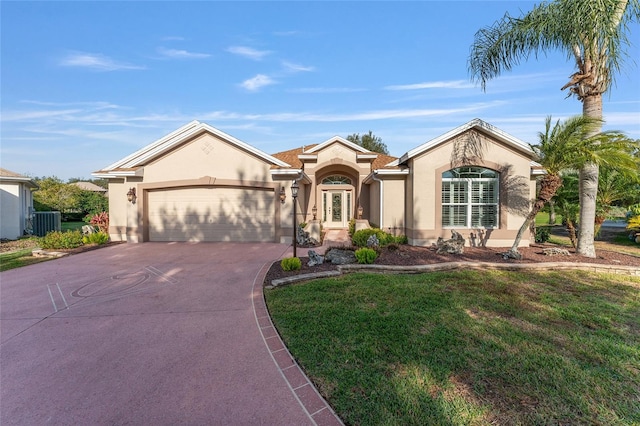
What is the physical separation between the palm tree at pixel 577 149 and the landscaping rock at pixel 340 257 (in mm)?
5156

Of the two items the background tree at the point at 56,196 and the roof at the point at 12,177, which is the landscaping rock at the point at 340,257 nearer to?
the roof at the point at 12,177

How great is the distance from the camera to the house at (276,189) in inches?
443

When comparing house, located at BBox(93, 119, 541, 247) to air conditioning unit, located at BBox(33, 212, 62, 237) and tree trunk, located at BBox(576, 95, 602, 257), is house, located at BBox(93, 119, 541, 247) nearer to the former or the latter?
tree trunk, located at BBox(576, 95, 602, 257)

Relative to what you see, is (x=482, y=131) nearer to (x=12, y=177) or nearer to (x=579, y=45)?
(x=579, y=45)

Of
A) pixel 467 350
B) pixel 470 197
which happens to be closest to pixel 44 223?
pixel 467 350

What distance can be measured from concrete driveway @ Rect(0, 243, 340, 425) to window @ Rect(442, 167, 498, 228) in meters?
8.42

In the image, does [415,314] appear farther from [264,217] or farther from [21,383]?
[264,217]

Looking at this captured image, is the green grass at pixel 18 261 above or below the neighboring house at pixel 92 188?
below

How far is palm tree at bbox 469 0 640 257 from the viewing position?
25.7 ft

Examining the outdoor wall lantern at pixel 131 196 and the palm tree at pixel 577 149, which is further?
the outdoor wall lantern at pixel 131 196

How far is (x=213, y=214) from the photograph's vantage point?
43.4ft

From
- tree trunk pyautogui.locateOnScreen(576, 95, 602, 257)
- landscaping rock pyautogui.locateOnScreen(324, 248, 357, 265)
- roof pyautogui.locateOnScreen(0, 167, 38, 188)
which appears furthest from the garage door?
tree trunk pyautogui.locateOnScreen(576, 95, 602, 257)

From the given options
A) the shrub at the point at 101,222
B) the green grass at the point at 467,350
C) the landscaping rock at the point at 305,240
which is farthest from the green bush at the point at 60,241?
the green grass at the point at 467,350

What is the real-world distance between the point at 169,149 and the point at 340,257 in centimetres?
975
